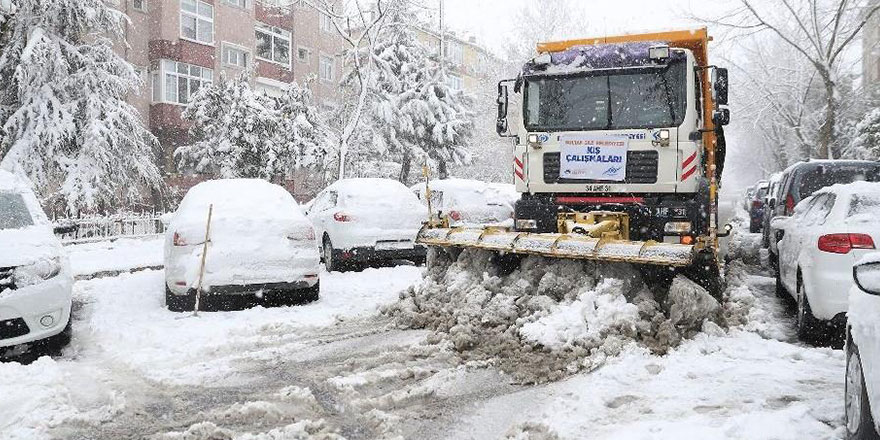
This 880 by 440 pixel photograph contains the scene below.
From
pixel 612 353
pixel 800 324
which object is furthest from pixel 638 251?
pixel 800 324

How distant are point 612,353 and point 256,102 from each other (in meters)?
18.2

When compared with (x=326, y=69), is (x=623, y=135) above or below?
below

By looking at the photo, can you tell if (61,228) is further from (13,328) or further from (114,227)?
(114,227)

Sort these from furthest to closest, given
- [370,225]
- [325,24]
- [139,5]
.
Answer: [325,24]
[139,5]
[370,225]

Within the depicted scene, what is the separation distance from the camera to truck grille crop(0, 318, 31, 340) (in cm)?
569

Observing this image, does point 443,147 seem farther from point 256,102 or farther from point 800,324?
point 800,324

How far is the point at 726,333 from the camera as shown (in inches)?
245

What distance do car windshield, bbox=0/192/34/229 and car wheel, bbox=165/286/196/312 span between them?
67.9 inches

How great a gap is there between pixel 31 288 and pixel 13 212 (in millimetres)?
1544

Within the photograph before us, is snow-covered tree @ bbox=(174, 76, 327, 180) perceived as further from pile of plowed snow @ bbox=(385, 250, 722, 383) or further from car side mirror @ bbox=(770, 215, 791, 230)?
car side mirror @ bbox=(770, 215, 791, 230)

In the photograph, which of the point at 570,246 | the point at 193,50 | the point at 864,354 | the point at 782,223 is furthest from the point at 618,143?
the point at 193,50

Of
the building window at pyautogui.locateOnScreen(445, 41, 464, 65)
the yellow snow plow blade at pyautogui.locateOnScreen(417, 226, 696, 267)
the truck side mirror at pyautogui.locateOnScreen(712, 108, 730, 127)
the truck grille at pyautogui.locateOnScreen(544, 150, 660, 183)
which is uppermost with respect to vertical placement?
the building window at pyautogui.locateOnScreen(445, 41, 464, 65)

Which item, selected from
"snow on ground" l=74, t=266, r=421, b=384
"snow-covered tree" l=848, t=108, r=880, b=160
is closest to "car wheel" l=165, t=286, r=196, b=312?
"snow on ground" l=74, t=266, r=421, b=384

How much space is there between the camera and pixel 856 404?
3529mm
